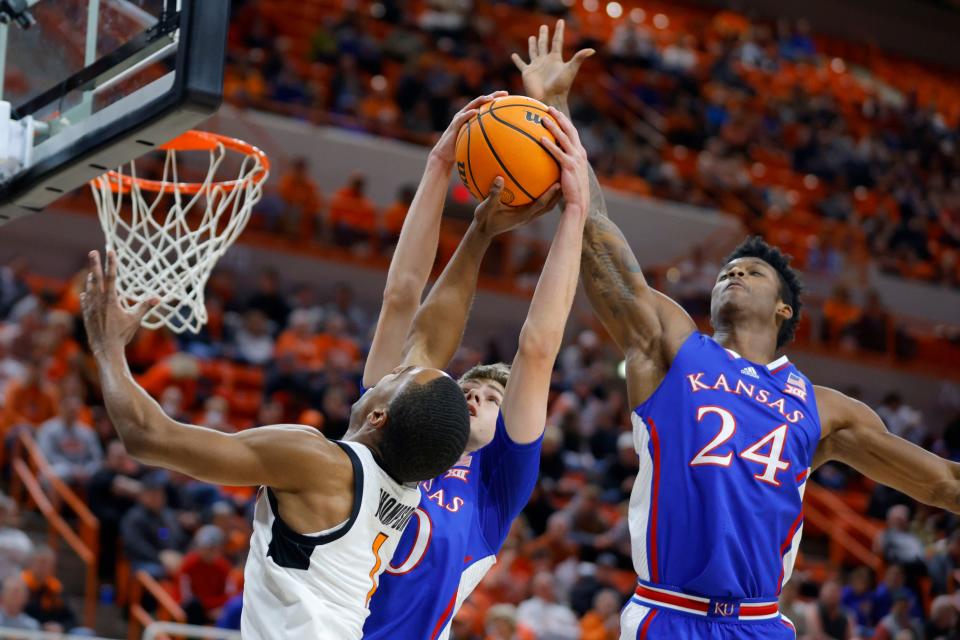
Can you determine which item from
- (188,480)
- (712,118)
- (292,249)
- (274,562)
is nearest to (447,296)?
(274,562)

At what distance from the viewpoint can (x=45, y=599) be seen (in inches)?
330

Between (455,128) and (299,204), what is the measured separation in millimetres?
11841

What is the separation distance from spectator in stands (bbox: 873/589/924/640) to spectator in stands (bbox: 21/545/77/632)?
234 inches

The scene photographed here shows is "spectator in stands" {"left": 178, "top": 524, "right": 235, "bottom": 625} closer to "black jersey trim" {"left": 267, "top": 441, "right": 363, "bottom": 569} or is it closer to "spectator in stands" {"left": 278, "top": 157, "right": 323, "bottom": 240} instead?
"black jersey trim" {"left": 267, "top": 441, "right": 363, "bottom": 569}

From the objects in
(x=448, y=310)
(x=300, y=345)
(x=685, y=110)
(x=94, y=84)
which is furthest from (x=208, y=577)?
(x=685, y=110)

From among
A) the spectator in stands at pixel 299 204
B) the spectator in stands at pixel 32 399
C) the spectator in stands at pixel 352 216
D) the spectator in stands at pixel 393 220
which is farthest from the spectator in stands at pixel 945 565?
the spectator in stands at pixel 299 204

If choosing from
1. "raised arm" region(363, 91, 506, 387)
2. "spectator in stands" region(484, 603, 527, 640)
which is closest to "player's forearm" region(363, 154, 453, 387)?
"raised arm" region(363, 91, 506, 387)

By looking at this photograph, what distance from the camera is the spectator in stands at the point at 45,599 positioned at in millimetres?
8289

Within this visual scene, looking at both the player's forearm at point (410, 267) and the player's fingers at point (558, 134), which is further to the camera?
the player's forearm at point (410, 267)

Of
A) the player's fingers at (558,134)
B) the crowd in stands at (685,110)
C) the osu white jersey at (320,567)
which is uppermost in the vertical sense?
the crowd in stands at (685,110)

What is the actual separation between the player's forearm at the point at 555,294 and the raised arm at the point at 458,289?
14 cm

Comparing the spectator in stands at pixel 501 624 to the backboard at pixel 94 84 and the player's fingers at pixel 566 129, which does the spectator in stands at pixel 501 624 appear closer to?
the backboard at pixel 94 84

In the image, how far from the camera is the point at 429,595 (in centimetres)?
371

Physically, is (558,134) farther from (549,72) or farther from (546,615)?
(546,615)
